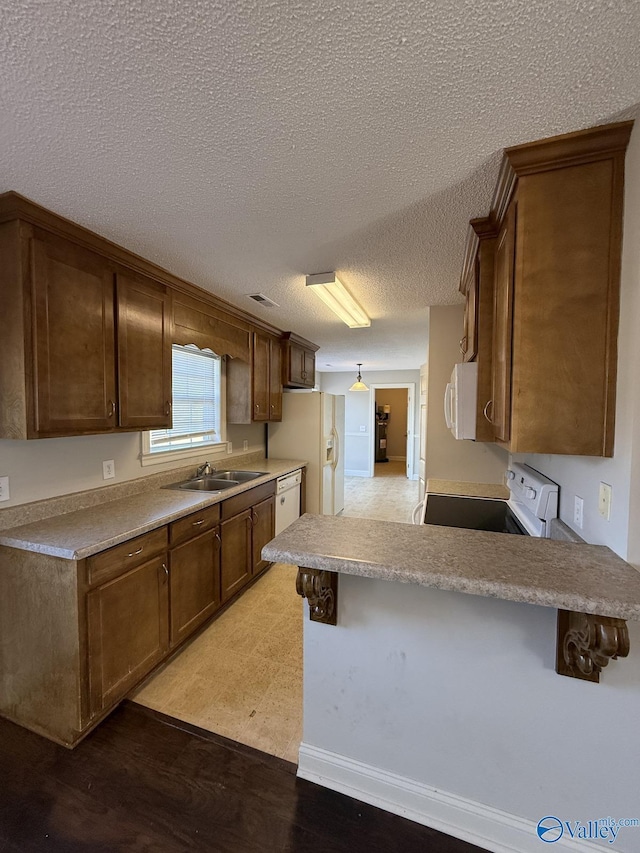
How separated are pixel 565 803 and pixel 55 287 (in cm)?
289

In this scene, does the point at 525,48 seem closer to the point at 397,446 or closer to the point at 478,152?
the point at 478,152

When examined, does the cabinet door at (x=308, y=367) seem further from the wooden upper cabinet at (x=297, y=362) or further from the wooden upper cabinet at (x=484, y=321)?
the wooden upper cabinet at (x=484, y=321)

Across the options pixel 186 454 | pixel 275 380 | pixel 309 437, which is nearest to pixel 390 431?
pixel 309 437

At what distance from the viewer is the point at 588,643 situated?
1017 millimetres

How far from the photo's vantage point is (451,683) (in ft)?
4.26

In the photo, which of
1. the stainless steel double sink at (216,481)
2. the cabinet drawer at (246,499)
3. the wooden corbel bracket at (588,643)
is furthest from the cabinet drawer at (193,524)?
the wooden corbel bracket at (588,643)

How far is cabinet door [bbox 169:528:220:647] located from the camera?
7.09 feet

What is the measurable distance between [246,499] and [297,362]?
2.05 meters

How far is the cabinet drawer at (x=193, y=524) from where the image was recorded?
213 cm

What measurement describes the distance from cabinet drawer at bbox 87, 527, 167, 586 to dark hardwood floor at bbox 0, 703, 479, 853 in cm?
76

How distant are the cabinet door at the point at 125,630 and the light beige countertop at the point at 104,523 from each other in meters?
0.22

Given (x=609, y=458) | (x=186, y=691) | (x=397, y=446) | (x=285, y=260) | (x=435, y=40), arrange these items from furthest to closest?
1. (x=397, y=446)
2. (x=285, y=260)
3. (x=186, y=691)
4. (x=609, y=458)
5. (x=435, y=40)

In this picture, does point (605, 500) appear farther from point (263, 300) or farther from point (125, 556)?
point (263, 300)

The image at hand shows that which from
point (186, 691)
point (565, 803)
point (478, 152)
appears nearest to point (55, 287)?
point (478, 152)
